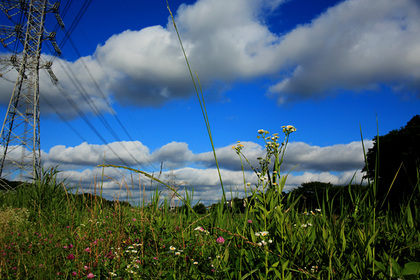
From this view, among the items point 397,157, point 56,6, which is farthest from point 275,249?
point 56,6

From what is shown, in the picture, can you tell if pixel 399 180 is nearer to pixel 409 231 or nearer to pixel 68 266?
pixel 409 231

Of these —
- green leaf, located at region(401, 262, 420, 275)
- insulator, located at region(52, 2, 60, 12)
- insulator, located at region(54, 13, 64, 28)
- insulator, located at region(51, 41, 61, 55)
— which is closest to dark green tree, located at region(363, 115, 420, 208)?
green leaf, located at region(401, 262, 420, 275)

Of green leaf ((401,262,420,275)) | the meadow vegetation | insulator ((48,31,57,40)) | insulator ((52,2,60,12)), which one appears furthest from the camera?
insulator ((52,2,60,12))

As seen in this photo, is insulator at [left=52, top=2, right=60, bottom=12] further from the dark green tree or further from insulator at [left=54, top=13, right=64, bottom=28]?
the dark green tree

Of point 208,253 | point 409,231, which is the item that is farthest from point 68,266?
point 409,231

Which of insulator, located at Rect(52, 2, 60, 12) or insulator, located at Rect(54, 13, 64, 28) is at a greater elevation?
insulator, located at Rect(52, 2, 60, 12)

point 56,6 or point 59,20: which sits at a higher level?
point 56,6

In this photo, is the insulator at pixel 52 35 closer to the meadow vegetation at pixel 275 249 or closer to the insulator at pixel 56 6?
the insulator at pixel 56 6

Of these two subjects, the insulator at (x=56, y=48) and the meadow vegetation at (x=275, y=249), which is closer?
the meadow vegetation at (x=275, y=249)

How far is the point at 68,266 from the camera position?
2.76 metres

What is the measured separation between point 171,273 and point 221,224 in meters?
1.12

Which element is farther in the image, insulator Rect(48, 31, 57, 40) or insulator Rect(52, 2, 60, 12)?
insulator Rect(52, 2, 60, 12)

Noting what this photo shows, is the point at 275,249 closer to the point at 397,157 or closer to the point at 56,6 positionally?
the point at 397,157

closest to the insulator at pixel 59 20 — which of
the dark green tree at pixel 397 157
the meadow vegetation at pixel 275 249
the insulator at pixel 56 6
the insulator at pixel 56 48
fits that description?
the insulator at pixel 56 6
